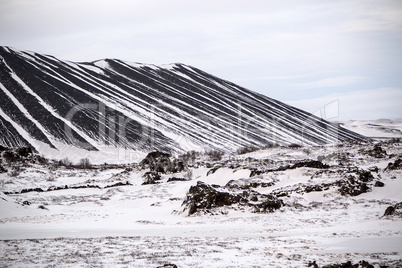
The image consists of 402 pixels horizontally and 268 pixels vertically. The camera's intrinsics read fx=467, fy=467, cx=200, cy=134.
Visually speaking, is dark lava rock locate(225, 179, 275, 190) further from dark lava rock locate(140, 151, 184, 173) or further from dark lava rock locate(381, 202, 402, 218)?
dark lava rock locate(140, 151, 184, 173)

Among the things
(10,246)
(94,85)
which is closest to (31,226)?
(10,246)

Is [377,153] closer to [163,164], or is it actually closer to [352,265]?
[163,164]

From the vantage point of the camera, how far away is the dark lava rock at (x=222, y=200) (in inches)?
656

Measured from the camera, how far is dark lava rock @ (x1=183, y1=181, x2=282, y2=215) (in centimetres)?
1667

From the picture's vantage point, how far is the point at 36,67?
275 ft

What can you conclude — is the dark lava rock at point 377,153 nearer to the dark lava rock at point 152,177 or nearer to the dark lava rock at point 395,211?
the dark lava rock at point 152,177

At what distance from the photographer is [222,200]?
17.3 meters

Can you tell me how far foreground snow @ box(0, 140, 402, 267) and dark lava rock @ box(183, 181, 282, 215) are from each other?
0.38 m

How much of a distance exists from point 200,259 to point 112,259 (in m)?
1.70

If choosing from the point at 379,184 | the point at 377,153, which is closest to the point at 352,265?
the point at 379,184

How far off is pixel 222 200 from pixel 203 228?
3.08m

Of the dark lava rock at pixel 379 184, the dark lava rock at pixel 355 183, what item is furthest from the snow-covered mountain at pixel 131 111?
the dark lava rock at pixel 379 184

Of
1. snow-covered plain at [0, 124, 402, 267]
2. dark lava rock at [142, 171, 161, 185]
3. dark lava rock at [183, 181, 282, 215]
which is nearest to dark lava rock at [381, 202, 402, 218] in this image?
snow-covered plain at [0, 124, 402, 267]

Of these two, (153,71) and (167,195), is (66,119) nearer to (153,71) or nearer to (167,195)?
(153,71)
